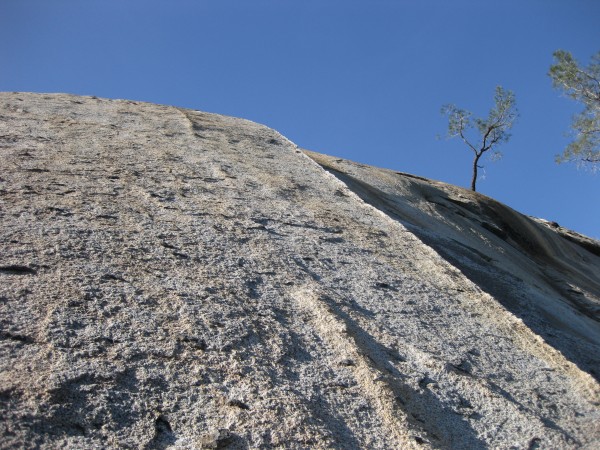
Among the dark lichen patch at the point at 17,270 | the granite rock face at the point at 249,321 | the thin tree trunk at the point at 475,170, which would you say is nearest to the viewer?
the granite rock face at the point at 249,321

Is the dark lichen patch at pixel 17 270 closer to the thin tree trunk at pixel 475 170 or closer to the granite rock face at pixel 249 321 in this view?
the granite rock face at pixel 249 321

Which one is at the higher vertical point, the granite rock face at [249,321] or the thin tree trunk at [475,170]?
the thin tree trunk at [475,170]

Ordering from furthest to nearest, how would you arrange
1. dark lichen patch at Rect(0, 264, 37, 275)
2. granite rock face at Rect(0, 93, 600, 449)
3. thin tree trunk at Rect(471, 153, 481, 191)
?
1. thin tree trunk at Rect(471, 153, 481, 191)
2. dark lichen patch at Rect(0, 264, 37, 275)
3. granite rock face at Rect(0, 93, 600, 449)

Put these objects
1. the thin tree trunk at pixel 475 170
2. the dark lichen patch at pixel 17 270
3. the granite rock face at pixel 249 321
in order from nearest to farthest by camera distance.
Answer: the granite rock face at pixel 249 321 < the dark lichen patch at pixel 17 270 < the thin tree trunk at pixel 475 170

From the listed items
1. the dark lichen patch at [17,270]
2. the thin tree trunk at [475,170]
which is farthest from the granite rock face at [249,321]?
the thin tree trunk at [475,170]

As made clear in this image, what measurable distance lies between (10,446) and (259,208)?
3.67 meters

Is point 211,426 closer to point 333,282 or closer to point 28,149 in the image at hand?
point 333,282

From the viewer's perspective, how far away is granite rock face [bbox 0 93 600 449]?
286 cm

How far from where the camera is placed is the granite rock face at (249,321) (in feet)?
9.38

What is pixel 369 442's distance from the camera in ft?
9.58

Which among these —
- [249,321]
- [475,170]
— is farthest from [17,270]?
[475,170]

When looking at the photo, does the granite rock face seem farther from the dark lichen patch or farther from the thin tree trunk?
the thin tree trunk

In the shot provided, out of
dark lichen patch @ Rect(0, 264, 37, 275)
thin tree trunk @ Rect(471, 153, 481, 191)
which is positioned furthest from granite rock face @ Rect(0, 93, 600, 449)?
thin tree trunk @ Rect(471, 153, 481, 191)

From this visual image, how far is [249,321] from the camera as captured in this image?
12.3ft
